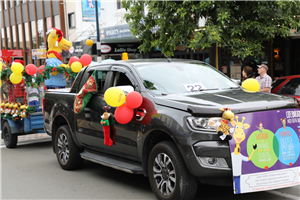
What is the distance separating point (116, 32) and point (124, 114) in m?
16.8

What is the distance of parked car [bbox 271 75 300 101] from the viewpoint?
28.6 feet

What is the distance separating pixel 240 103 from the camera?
4.88 metres

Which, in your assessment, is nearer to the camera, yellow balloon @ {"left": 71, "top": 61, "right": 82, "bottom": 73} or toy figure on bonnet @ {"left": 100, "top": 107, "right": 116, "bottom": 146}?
toy figure on bonnet @ {"left": 100, "top": 107, "right": 116, "bottom": 146}

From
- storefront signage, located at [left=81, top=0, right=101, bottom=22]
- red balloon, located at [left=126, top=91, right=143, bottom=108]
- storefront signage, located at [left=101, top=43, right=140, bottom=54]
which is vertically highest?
storefront signage, located at [left=81, top=0, right=101, bottom=22]

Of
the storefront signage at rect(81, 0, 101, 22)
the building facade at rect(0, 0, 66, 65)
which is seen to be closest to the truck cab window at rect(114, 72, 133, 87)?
the storefront signage at rect(81, 0, 101, 22)

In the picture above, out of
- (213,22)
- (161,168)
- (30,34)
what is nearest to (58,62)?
(213,22)

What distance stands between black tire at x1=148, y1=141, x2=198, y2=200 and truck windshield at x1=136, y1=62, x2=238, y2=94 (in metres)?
0.95

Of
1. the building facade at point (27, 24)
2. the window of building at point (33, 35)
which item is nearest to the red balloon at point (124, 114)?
the building facade at point (27, 24)

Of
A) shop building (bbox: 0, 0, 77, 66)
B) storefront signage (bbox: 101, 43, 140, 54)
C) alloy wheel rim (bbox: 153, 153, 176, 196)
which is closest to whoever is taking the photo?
alloy wheel rim (bbox: 153, 153, 176, 196)

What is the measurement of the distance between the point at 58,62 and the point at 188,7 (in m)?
3.82

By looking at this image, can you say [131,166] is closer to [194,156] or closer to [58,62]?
[194,156]

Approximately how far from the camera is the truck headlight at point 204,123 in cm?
467

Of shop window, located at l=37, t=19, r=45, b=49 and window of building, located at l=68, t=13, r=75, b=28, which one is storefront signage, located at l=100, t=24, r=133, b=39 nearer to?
window of building, located at l=68, t=13, r=75, b=28

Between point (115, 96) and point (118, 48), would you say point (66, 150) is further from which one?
point (118, 48)
